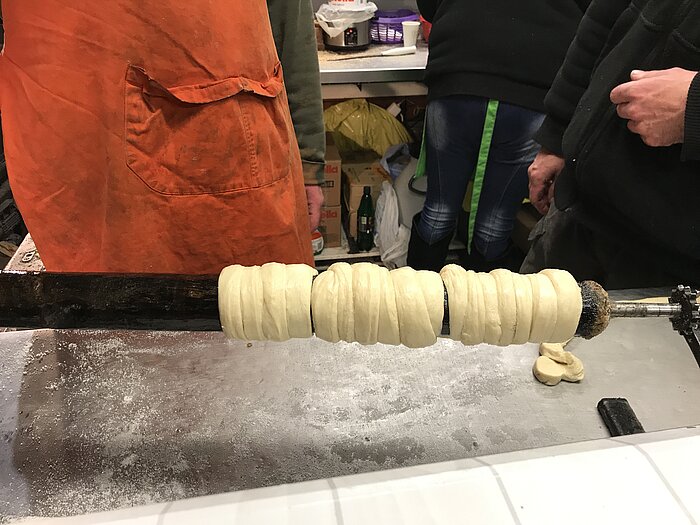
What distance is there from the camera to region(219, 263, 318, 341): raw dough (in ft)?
2.36

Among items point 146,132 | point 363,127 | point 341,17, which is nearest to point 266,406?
point 146,132

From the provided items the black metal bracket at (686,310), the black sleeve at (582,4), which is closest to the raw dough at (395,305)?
the black metal bracket at (686,310)

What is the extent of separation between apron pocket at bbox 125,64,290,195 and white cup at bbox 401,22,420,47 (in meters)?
1.65

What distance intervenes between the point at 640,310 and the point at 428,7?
1746 mm

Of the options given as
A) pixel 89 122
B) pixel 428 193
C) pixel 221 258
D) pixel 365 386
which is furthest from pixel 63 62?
pixel 428 193

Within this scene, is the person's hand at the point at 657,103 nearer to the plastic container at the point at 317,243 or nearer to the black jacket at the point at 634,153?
the black jacket at the point at 634,153

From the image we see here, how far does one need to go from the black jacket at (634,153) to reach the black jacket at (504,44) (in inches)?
21.6

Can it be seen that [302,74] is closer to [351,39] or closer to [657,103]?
[657,103]

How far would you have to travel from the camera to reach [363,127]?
269 centimetres

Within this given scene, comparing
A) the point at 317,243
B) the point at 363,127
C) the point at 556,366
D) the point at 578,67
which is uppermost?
the point at 578,67

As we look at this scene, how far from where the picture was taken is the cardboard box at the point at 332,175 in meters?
2.63

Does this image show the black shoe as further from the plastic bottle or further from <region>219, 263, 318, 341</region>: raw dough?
<region>219, 263, 318, 341</region>: raw dough

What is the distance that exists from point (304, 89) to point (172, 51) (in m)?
0.42

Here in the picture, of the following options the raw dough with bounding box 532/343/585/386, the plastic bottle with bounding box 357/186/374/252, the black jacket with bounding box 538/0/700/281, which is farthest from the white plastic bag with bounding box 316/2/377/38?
the raw dough with bounding box 532/343/585/386
